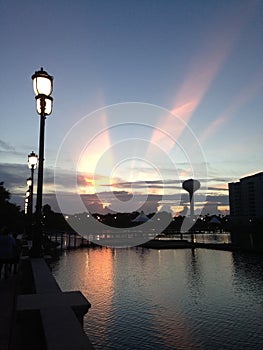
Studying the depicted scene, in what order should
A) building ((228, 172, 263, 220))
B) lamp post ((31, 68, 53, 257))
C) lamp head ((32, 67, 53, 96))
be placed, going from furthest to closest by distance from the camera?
building ((228, 172, 263, 220)), lamp head ((32, 67, 53, 96)), lamp post ((31, 68, 53, 257))

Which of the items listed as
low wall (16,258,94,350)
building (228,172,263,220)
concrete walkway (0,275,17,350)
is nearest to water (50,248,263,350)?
concrete walkway (0,275,17,350)

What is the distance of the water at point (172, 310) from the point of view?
9250 millimetres

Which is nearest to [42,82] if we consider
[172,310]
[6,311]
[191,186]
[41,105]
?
[41,105]

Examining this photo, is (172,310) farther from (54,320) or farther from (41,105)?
(54,320)

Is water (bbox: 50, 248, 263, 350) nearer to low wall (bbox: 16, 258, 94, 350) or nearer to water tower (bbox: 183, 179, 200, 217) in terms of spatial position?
low wall (bbox: 16, 258, 94, 350)

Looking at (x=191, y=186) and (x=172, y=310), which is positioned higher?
(x=191, y=186)

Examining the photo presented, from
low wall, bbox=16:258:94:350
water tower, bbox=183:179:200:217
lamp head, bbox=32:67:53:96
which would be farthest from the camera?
water tower, bbox=183:179:200:217

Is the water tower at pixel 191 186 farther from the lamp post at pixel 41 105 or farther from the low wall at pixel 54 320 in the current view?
the low wall at pixel 54 320

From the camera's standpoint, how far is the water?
→ 9250 millimetres

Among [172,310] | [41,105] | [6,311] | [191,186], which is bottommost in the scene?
[172,310]

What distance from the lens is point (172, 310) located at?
12.6 metres

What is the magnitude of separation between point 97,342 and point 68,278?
12.6 m

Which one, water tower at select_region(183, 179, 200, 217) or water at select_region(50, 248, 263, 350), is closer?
water at select_region(50, 248, 263, 350)

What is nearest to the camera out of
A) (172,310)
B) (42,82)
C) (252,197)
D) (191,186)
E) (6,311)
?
(6,311)
